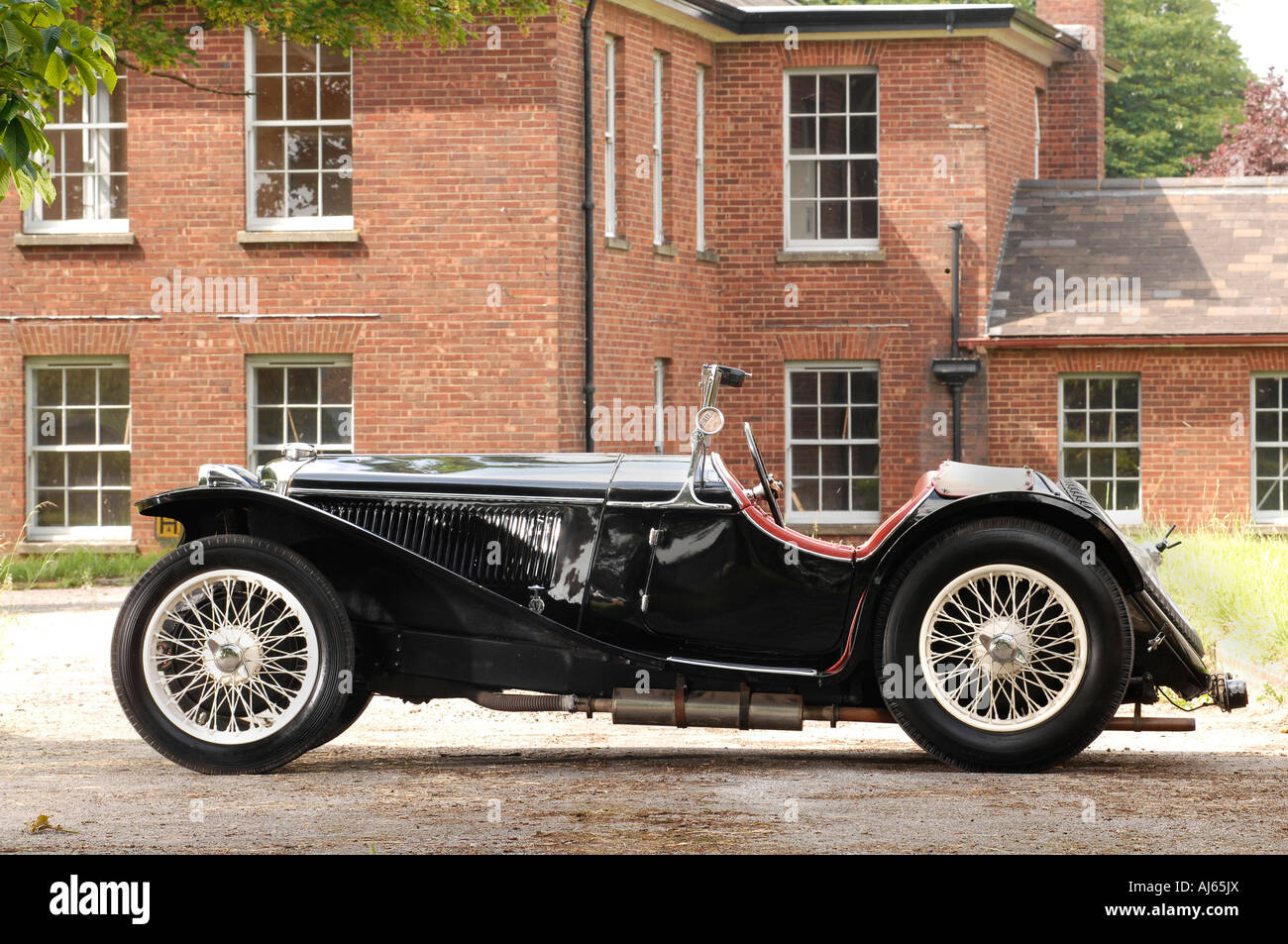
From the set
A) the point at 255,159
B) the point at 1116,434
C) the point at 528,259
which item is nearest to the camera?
the point at 528,259

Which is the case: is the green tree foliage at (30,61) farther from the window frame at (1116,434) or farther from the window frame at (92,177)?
the window frame at (1116,434)

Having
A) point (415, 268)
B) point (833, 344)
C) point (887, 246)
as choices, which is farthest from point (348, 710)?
point (887, 246)

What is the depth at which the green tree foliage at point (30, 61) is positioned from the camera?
18.9 feet

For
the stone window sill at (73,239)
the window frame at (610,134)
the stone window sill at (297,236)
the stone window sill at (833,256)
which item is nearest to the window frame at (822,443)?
the stone window sill at (833,256)

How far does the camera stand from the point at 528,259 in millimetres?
16578

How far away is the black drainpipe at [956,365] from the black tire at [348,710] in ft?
42.6

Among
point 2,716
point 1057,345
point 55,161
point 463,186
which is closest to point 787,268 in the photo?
point 1057,345

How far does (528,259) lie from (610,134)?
2.07 meters

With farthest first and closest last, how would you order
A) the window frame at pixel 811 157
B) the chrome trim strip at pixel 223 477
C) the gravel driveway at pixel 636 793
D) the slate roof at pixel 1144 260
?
the window frame at pixel 811 157 < the slate roof at pixel 1144 260 < the chrome trim strip at pixel 223 477 < the gravel driveway at pixel 636 793

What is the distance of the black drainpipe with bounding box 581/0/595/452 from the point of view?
1698cm

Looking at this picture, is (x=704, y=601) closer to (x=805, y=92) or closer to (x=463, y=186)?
(x=463, y=186)

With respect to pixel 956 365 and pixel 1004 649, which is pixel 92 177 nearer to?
pixel 956 365

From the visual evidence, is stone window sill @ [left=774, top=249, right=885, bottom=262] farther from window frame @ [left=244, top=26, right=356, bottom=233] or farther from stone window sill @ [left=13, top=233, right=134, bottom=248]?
stone window sill @ [left=13, top=233, right=134, bottom=248]
